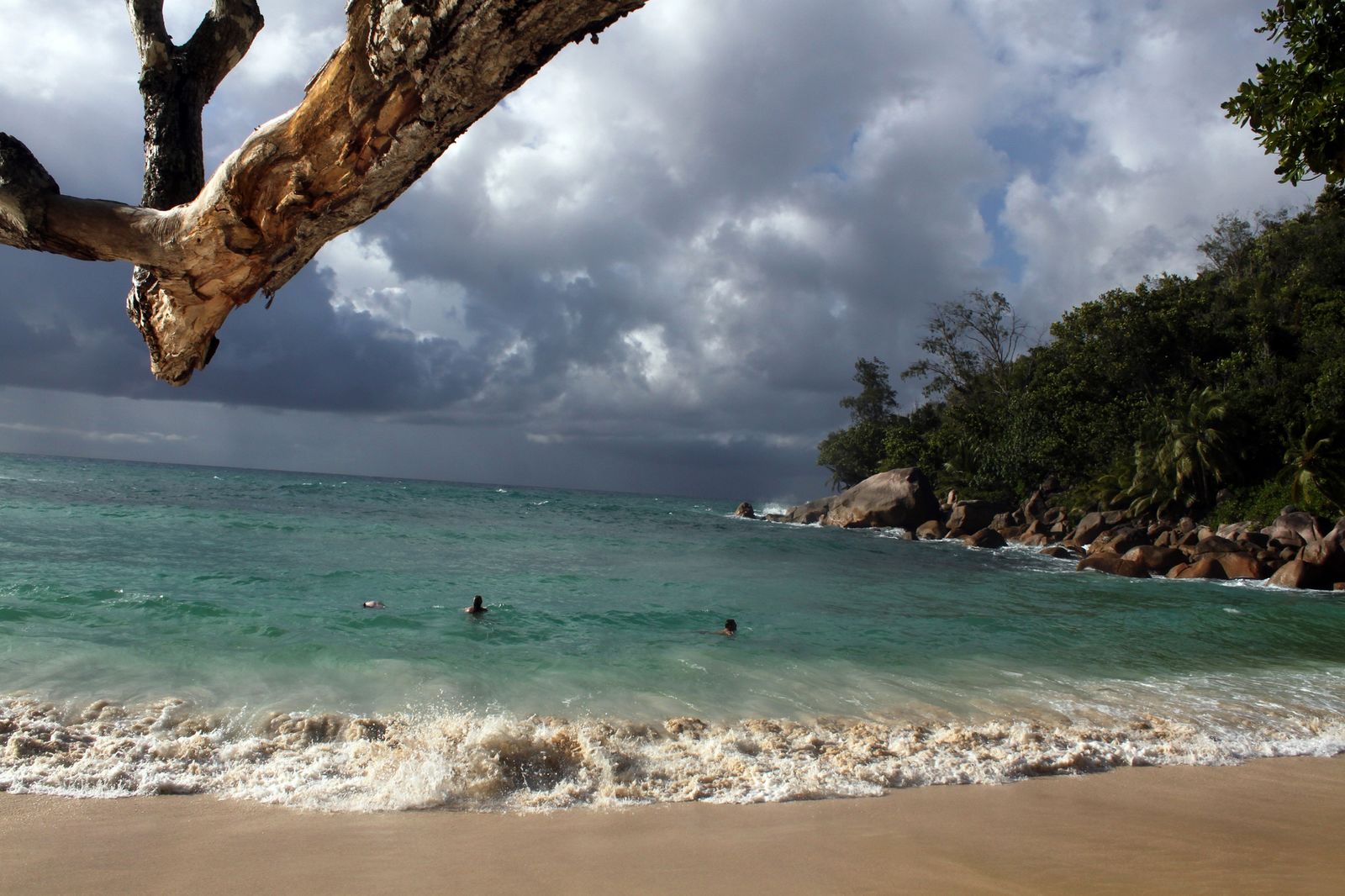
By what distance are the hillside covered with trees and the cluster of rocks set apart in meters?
1.88

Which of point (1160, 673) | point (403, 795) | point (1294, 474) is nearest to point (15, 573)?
point (403, 795)

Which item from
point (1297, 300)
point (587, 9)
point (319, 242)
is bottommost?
point (319, 242)

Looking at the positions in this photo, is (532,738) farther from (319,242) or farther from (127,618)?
(127,618)

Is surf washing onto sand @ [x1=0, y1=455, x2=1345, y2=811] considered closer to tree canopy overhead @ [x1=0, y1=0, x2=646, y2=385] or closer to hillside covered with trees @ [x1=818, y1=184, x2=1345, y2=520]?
tree canopy overhead @ [x1=0, y1=0, x2=646, y2=385]

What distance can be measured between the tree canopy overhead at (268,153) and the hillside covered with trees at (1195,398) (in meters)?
33.0

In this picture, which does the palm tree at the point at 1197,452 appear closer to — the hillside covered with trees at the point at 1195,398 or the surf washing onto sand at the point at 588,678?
the hillside covered with trees at the point at 1195,398

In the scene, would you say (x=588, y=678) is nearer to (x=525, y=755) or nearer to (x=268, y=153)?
(x=525, y=755)

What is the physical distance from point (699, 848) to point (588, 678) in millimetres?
4095

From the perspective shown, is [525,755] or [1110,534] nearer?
[525,755]

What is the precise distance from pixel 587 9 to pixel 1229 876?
204 inches

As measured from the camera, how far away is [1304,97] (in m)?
6.10

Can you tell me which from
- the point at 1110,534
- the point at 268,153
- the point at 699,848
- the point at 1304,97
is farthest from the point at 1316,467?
the point at 268,153

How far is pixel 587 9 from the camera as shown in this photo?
1.36m

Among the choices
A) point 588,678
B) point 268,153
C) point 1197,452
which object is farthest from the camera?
point 1197,452
